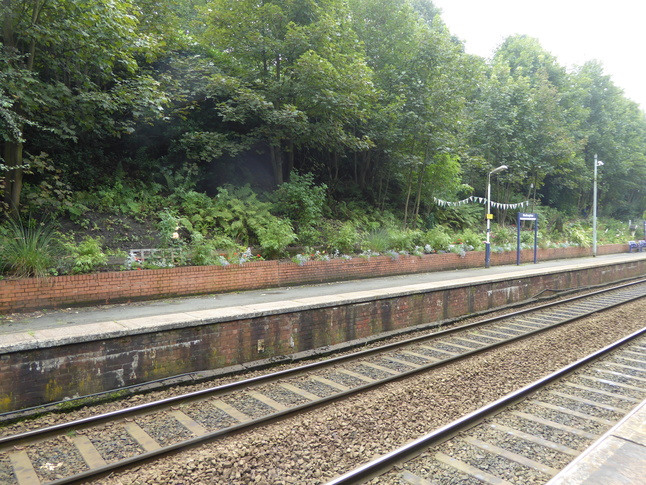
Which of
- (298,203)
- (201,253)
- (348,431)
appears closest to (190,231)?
(201,253)

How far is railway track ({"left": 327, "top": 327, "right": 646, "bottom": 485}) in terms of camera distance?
402 centimetres

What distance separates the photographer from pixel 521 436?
4820 millimetres

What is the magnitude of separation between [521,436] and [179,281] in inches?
325

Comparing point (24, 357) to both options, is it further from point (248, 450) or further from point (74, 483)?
point (248, 450)

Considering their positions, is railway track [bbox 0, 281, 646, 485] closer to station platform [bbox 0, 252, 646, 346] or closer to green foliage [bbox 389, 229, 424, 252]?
station platform [bbox 0, 252, 646, 346]

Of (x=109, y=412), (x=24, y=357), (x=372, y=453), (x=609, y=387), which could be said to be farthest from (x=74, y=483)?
(x=609, y=387)

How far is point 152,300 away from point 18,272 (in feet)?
8.97

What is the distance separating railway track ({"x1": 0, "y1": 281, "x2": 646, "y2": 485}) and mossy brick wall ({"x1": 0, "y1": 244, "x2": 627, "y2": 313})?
4.61 meters

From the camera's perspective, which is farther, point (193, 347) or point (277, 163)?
point (277, 163)

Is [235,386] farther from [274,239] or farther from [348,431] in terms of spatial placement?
[274,239]

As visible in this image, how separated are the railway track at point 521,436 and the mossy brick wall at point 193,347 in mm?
3917

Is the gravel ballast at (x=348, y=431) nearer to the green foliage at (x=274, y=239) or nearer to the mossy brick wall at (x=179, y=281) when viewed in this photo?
the mossy brick wall at (x=179, y=281)

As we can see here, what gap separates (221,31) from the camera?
608 inches

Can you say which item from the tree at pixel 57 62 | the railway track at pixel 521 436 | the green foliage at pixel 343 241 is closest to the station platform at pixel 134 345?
the railway track at pixel 521 436
